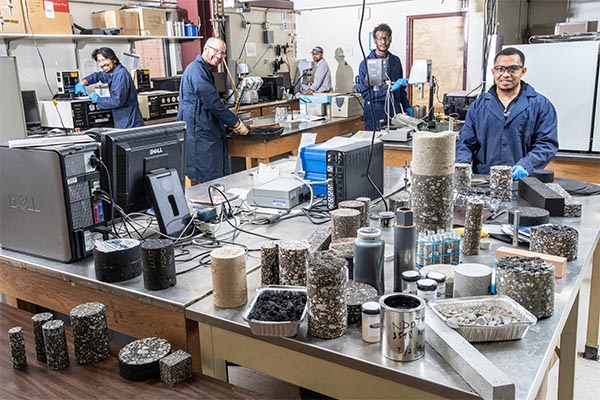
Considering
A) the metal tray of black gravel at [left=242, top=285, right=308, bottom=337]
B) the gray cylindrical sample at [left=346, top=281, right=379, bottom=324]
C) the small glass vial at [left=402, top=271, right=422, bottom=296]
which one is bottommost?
the metal tray of black gravel at [left=242, top=285, right=308, bottom=337]

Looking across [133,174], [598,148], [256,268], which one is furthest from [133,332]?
[598,148]

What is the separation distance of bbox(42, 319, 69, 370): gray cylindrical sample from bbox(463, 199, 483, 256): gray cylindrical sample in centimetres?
120

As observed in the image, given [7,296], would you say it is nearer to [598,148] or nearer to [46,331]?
[46,331]

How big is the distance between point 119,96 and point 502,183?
3.51m

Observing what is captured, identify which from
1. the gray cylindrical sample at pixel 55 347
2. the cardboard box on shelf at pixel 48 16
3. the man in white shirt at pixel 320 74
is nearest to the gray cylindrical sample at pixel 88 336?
the gray cylindrical sample at pixel 55 347

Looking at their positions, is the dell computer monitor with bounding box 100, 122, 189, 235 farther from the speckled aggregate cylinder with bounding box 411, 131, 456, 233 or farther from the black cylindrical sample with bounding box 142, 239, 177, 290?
the speckled aggregate cylinder with bounding box 411, 131, 456, 233

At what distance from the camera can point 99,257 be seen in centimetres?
158

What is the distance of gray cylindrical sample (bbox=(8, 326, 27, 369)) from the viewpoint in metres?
1.38

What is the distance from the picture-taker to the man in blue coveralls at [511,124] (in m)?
2.81

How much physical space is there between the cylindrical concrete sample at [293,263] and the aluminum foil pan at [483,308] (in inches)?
13.6

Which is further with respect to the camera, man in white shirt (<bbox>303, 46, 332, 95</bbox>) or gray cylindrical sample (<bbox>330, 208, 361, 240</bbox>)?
man in white shirt (<bbox>303, 46, 332, 95</bbox>)

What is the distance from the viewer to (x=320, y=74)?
8273 mm

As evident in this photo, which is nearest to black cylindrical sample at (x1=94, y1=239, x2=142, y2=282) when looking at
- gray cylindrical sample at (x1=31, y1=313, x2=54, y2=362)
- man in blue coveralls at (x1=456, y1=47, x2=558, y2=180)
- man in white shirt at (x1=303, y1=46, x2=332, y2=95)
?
gray cylindrical sample at (x1=31, y1=313, x2=54, y2=362)

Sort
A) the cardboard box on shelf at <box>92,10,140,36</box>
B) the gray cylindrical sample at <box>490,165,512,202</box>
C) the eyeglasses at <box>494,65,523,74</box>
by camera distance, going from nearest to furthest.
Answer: the gray cylindrical sample at <box>490,165,512,202</box>
the eyeglasses at <box>494,65,523,74</box>
the cardboard box on shelf at <box>92,10,140,36</box>
